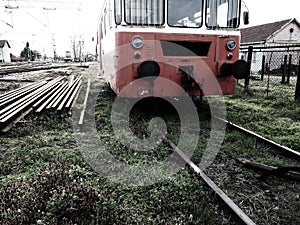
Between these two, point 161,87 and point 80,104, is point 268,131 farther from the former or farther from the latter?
point 80,104

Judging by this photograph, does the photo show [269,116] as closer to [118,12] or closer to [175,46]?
[175,46]

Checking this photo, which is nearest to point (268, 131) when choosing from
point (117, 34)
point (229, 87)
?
point (229, 87)

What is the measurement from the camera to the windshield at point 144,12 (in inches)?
222

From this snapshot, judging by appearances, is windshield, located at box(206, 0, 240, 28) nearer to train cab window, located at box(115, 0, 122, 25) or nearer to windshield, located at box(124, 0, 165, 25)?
windshield, located at box(124, 0, 165, 25)

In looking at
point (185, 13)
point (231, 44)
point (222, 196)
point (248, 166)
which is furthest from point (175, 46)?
point (222, 196)

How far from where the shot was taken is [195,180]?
3.47m

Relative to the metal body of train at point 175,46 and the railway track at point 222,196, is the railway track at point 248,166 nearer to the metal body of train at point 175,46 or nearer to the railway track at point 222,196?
the railway track at point 222,196

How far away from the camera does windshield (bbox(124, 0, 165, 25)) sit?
564 cm

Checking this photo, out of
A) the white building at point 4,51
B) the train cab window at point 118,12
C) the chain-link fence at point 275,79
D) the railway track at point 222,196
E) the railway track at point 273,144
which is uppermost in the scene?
the white building at point 4,51

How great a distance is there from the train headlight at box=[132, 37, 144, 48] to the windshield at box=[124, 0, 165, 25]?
372 millimetres

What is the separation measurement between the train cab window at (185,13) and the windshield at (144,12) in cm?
23

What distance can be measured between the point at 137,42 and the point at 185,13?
4.53 ft

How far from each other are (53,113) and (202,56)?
371cm

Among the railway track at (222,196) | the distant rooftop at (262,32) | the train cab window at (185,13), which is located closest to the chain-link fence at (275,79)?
the train cab window at (185,13)
